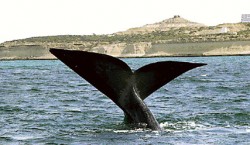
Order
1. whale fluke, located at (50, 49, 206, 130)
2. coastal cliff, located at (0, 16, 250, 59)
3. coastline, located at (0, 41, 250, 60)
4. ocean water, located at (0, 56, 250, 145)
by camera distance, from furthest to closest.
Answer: coastal cliff, located at (0, 16, 250, 59) → coastline, located at (0, 41, 250, 60) → ocean water, located at (0, 56, 250, 145) → whale fluke, located at (50, 49, 206, 130)

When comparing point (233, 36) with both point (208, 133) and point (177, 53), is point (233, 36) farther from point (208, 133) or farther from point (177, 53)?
point (208, 133)

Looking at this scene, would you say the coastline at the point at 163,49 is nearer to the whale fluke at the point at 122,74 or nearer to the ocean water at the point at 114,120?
the ocean water at the point at 114,120

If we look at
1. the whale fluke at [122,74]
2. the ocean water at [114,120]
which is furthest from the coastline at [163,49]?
the whale fluke at [122,74]

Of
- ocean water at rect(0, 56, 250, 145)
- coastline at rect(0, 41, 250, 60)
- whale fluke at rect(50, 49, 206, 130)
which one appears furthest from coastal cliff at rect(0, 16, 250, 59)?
whale fluke at rect(50, 49, 206, 130)

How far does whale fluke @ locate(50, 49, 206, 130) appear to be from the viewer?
1146 centimetres

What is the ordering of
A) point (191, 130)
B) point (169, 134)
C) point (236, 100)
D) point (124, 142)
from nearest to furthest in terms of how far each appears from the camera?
point (124, 142) < point (169, 134) < point (191, 130) < point (236, 100)

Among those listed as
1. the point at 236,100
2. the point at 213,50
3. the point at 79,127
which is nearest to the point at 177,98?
the point at 236,100

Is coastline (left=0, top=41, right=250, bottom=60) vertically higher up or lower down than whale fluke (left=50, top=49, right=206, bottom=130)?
lower down

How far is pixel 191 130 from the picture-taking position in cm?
1472

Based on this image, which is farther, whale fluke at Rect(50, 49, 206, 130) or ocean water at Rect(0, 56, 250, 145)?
ocean water at Rect(0, 56, 250, 145)

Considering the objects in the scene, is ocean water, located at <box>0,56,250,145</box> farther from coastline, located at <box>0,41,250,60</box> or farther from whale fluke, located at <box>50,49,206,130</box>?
coastline, located at <box>0,41,250,60</box>

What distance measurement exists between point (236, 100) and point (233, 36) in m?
131

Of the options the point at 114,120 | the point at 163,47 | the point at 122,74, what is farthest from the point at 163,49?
the point at 122,74

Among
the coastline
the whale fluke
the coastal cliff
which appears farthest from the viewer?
the coastal cliff
